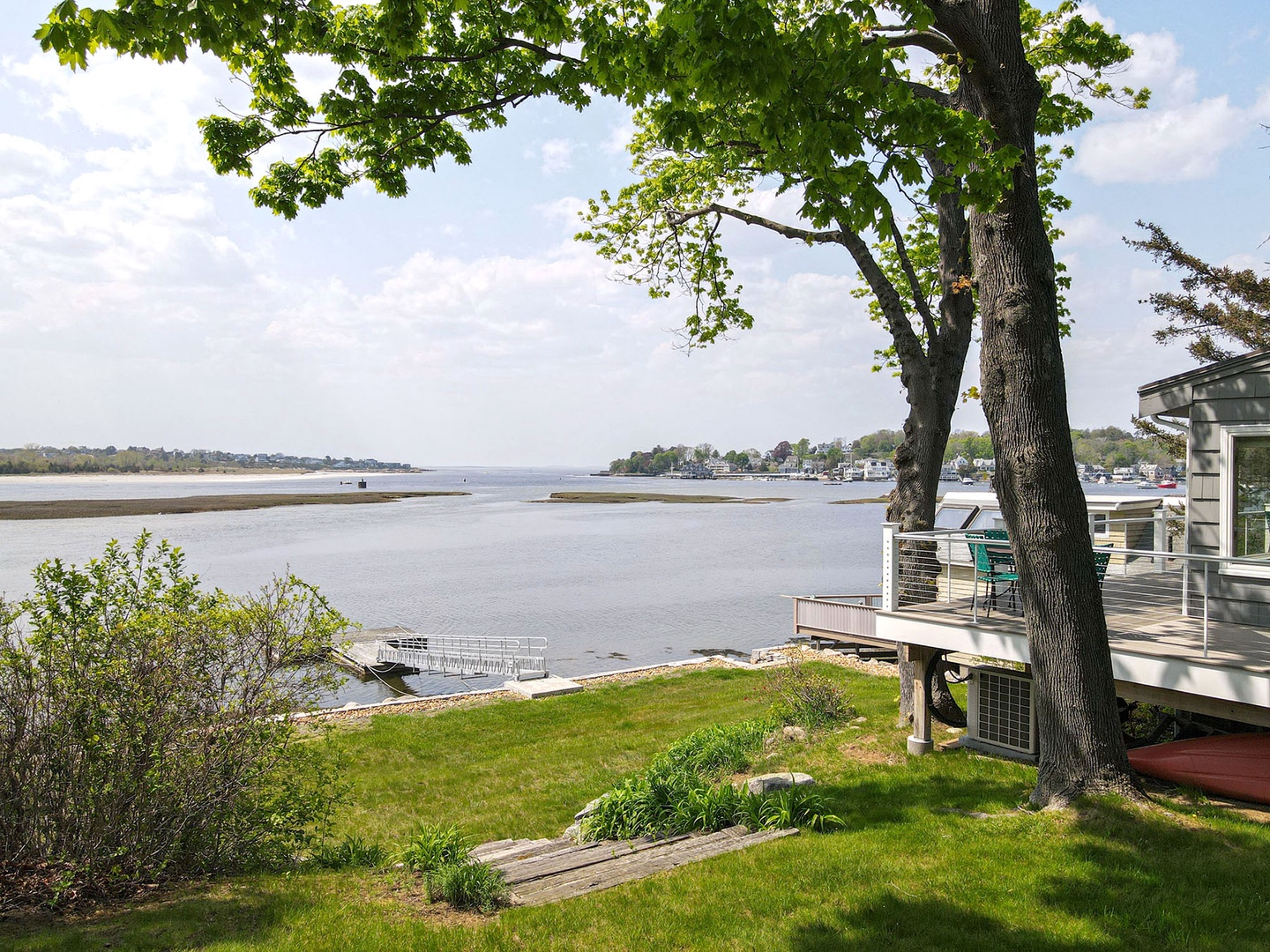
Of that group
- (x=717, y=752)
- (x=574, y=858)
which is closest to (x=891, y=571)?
(x=717, y=752)

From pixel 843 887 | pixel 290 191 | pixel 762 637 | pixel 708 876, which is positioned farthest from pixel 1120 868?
pixel 762 637

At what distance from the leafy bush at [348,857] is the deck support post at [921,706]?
6436 mm

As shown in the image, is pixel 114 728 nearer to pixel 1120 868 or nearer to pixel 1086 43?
pixel 1120 868

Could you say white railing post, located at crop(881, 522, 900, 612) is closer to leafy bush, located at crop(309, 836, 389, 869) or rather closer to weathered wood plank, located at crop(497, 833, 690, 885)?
weathered wood plank, located at crop(497, 833, 690, 885)

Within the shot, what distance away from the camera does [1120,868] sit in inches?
217

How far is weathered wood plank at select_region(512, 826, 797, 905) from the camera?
5555 millimetres

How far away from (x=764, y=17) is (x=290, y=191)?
19.7ft

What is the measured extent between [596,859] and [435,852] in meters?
1.33

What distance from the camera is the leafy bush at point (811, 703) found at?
478 inches

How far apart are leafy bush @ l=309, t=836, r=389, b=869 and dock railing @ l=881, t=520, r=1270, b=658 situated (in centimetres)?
640

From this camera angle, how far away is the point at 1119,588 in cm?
999

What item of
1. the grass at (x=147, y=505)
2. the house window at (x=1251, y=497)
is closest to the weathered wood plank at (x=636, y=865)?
the house window at (x=1251, y=497)

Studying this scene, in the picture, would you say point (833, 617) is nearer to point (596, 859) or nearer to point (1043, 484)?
point (1043, 484)

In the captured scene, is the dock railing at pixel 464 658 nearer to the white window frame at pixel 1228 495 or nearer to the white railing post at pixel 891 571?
the white railing post at pixel 891 571
